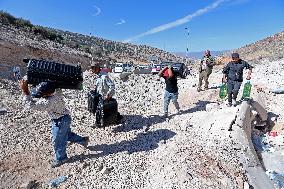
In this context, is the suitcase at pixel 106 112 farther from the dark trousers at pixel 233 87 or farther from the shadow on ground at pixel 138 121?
the dark trousers at pixel 233 87

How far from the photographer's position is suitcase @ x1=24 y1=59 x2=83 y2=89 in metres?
6.75

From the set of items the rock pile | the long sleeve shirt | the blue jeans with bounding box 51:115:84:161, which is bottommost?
the rock pile

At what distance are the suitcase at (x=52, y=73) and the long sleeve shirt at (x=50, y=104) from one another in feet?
0.74

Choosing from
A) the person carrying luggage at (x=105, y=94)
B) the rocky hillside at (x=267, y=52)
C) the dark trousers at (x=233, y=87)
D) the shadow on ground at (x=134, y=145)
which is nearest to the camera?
the shadow on ground at (x=134, y=145)

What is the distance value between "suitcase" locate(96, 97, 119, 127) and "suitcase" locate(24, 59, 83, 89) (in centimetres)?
175

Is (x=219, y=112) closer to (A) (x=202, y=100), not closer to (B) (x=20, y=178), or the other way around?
(A) (x=202, y=100)

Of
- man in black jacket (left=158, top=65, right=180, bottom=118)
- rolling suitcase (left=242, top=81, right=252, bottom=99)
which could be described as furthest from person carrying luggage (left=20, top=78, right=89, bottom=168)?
Result: rolling suitcase (left=242, top=81, right=252, bottom=99)

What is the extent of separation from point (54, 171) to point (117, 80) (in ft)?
36.9

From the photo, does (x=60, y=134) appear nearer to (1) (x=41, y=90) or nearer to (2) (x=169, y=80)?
(1) (x=41, y=90)

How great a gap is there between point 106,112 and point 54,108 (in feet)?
7.42

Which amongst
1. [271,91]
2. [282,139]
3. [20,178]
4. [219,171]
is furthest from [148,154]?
[271,91]

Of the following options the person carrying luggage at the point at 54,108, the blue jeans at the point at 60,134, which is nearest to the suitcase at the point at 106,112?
the person carrying luggage at the point at 54,108

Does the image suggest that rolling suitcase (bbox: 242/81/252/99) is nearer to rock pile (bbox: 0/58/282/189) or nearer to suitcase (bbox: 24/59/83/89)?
rock pile (bbox: 0/58/282/189)

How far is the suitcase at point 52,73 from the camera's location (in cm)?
675
